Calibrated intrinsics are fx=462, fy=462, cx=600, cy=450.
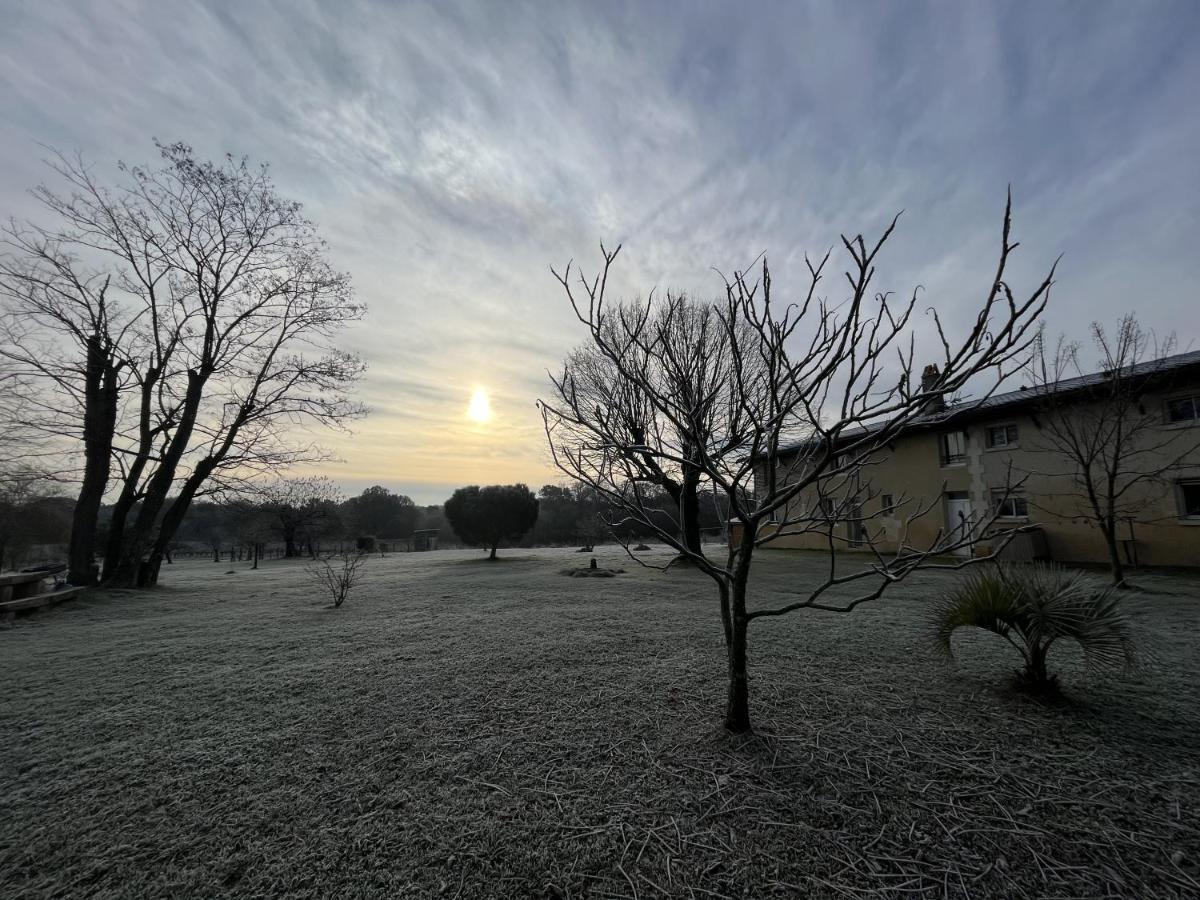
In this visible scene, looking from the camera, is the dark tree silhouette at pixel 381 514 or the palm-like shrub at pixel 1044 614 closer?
the palm-like shrub at pixel 1044 614

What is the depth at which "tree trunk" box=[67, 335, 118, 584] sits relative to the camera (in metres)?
9.63

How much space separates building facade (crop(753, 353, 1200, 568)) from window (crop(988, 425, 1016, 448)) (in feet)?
0.09

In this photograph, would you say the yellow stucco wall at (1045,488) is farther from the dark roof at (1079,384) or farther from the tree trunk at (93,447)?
the tree trunk at (93,447)

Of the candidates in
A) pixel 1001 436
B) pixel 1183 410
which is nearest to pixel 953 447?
pixel 1001 436

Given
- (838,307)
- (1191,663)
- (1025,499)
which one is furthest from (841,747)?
(1025,499)

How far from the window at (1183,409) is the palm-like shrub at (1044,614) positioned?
1310 centimetres

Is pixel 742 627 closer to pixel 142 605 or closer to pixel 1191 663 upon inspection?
pixel 1191 663

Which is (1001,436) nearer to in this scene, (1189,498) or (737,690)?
(1189,498)

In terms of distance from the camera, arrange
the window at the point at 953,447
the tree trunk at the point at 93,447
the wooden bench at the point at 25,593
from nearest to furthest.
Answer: the wooden bench at the point at 25,593 → the tree trunk at the point at 93,447 → the window at the point at 953,447

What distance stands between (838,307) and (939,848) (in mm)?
2308

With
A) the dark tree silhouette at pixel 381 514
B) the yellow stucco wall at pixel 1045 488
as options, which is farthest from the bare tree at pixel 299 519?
the yellow stucco wall at pixel 1045 488

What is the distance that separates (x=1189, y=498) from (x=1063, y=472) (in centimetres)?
234

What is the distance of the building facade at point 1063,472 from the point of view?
35.7 feet

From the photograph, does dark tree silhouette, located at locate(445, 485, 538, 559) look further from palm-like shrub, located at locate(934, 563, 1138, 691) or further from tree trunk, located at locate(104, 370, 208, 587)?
palm-like shrub, located at locate(934, 563, 1138, 691)
